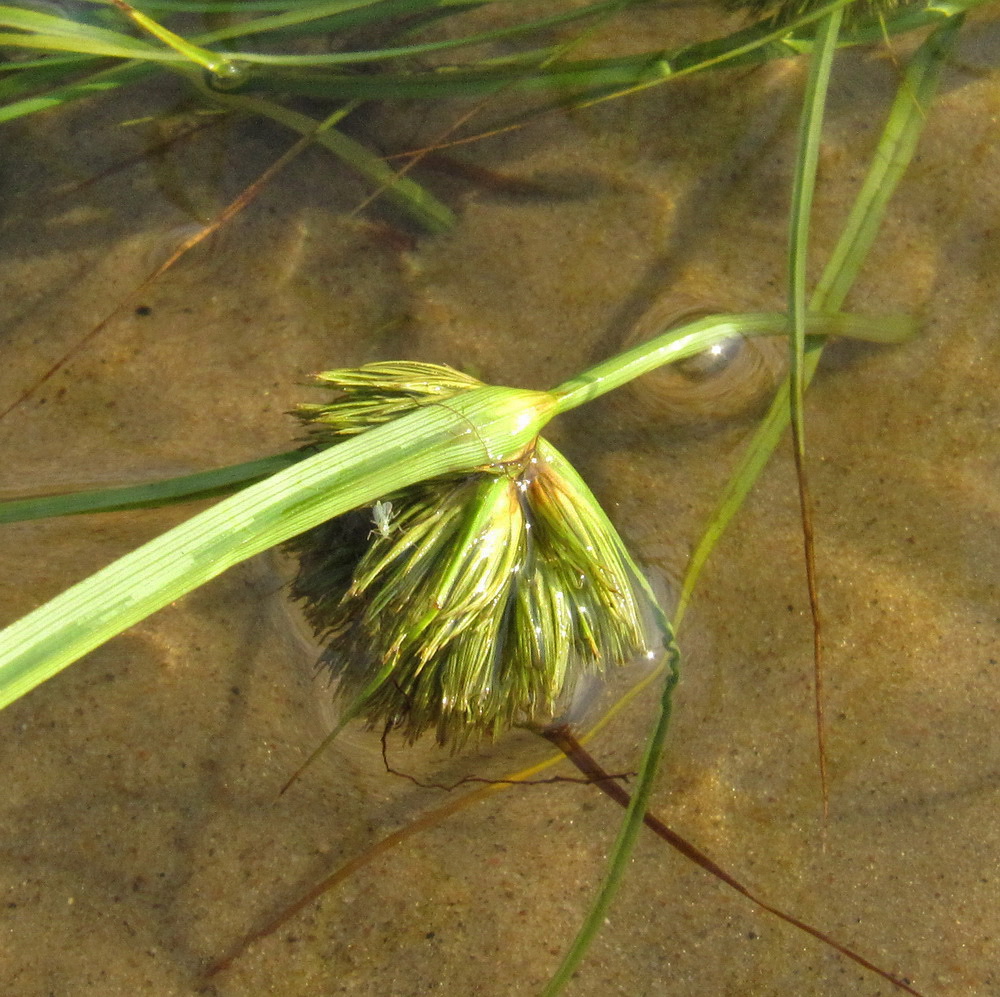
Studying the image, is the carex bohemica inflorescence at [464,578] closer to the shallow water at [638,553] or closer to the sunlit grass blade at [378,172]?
the shallow water at [638,553]

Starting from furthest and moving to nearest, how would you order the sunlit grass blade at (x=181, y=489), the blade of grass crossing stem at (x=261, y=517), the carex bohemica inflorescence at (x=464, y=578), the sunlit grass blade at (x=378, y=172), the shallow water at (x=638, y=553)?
the sunlit grass blade at (x=378, y=172), the shallow water at (x=638, y=553), the sunlit grass blade at (x=181, y=489), the carex bohemica inflorescence at (x=464, y=578), the blade of grass crossing stem at (x=261, y=517)

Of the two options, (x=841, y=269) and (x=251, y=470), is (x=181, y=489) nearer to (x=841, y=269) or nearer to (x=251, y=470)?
(x=251, y=470)

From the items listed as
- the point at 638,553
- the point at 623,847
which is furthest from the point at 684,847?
the point at 638,553

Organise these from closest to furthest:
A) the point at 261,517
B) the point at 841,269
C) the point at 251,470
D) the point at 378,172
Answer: the point at 261,517 < the point at 251,470 < the point at 841,269 < the point at 378,172

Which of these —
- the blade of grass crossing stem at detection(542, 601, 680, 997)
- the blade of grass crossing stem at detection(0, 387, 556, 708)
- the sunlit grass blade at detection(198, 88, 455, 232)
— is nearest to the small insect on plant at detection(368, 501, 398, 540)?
the blade of grass crossing stem at detection(0, 387, 556, 708)

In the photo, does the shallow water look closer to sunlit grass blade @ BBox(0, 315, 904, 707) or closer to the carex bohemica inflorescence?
the carex bohemica inflorescence

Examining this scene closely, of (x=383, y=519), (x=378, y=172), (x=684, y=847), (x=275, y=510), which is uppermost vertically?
(x=275, y=510)

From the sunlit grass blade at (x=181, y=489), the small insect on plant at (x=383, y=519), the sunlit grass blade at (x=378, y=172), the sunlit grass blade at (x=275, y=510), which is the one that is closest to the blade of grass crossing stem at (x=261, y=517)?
the sunlit grass blade at (x=275, y=510)
